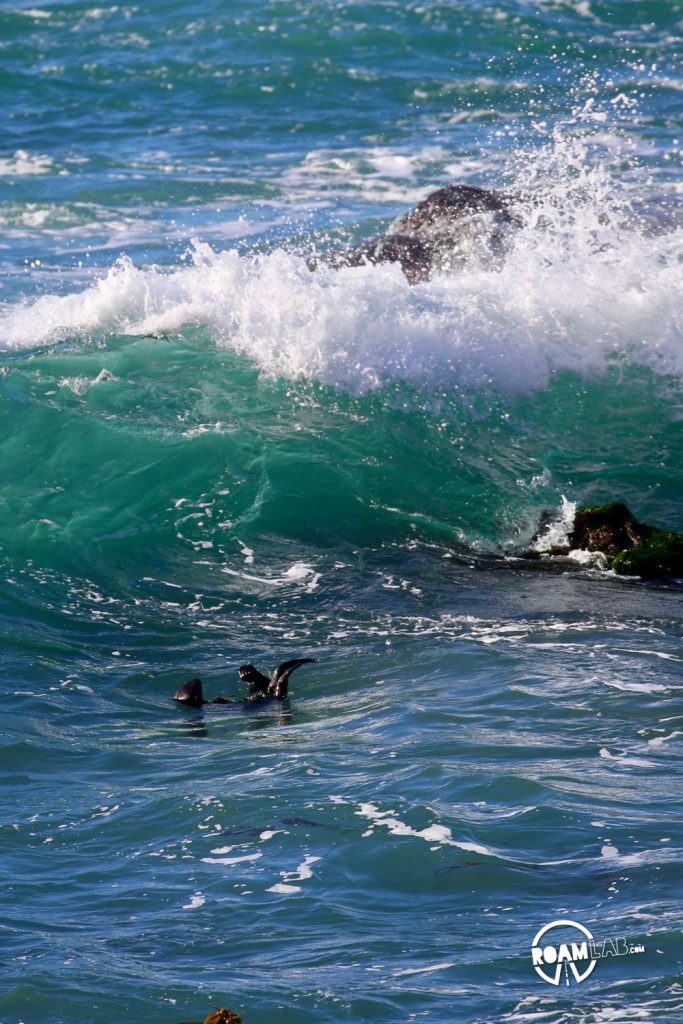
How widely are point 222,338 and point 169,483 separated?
7.57ft

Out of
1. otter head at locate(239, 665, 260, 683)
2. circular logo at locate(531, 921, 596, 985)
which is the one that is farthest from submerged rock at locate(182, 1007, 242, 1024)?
otter head at locate(239, 665, 260, 683)

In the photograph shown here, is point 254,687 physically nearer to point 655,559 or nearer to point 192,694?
point 192,694

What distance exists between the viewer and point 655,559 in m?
8.27

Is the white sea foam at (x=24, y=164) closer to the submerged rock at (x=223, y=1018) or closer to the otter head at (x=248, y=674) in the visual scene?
the otter head at (x=248, y=674)

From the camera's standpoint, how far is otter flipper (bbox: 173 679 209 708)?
6.62m

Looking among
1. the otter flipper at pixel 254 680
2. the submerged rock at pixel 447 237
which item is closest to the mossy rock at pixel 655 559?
the otter flipper at pixel 254 680

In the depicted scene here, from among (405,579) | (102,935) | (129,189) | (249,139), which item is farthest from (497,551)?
(249,139)

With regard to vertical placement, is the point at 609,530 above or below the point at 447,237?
below

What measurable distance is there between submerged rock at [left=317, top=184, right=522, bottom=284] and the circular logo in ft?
30.6

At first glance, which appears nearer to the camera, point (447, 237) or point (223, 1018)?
point (223, 1018)

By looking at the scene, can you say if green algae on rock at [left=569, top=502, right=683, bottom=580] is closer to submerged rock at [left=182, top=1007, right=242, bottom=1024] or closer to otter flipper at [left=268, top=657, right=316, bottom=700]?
otter flipper at [left=268, top=657, right=316, bottom=700]

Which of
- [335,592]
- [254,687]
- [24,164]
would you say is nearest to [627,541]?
[335,592]

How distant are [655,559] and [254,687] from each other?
2931 mm

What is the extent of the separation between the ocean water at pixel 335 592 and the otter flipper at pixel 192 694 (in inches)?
2.9
